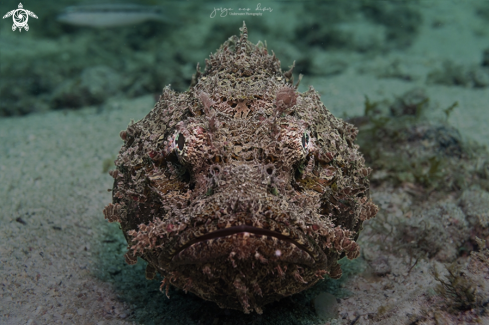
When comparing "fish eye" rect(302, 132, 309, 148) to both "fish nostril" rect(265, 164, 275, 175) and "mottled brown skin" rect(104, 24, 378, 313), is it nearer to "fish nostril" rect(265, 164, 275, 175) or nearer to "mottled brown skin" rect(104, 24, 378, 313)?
"mottled brown skin" rect(104, 24, 378, 313)

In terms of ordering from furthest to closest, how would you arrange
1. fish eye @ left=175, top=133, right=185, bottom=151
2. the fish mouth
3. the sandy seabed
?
the sandy seabed
fish eye @ left=175, top=133, right=185, bottom=151
the fish mouth

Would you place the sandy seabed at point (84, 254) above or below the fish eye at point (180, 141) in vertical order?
below

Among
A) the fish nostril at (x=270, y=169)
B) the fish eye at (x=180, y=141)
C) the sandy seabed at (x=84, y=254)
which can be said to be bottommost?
the sandy seabed at (x=84, y=254)

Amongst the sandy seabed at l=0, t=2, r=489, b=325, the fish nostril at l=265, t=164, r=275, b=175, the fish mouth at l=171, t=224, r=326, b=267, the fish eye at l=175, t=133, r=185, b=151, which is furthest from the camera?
the sandy seabed at l=0, t=2, r=489, b=325

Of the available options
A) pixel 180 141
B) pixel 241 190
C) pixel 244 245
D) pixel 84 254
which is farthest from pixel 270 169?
pixel 84 254

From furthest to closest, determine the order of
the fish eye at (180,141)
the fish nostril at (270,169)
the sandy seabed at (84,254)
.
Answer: the sandy seabed at (84,254) → the fish eye at (180,141) → the fish nostril at (270,169)

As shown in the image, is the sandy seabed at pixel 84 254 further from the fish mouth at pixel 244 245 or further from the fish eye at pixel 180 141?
the fish eye at pixel 180 141

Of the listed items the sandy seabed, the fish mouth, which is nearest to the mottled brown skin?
the fish mouth

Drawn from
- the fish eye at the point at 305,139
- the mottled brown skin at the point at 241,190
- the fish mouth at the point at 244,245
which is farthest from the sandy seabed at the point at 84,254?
the fish eye at the point at 305,139
